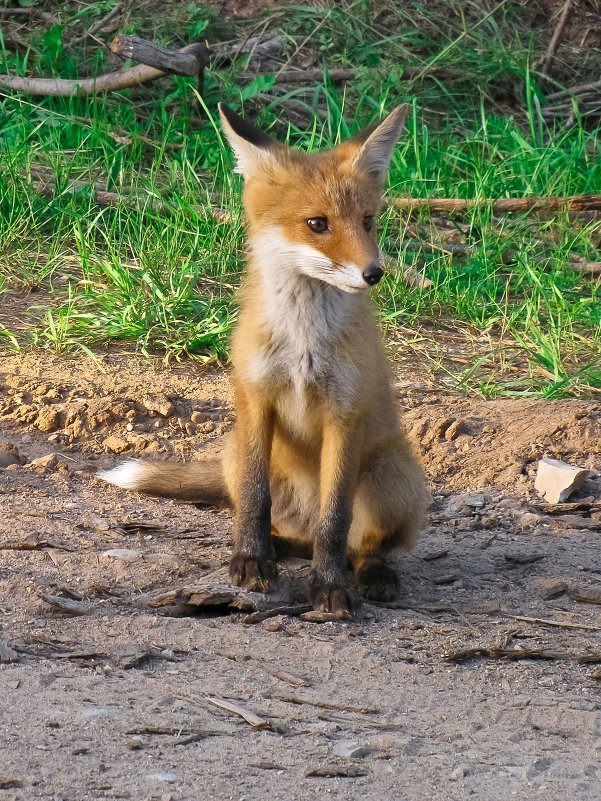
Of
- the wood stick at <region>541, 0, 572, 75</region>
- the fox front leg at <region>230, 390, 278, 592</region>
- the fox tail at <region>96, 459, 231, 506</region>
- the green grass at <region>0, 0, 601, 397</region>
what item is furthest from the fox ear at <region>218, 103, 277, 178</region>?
the wood stick at <region>541, 0, 572, 75</region>

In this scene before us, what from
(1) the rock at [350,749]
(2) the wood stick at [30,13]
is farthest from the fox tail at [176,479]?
(2) the wood stick at [30,13]

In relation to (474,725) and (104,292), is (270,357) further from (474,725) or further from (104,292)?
(104,292)

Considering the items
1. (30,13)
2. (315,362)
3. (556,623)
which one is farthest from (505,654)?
(30,13)

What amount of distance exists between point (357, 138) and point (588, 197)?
3748 mm

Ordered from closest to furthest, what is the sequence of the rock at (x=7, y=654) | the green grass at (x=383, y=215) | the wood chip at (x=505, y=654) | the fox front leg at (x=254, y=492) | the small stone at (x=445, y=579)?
the rock at (x=7, y=654) < the wood chip at (x=505, y=654) < the fox front leg at (x=254, y=492) < the small stone at (x=445, y=579) < the green grass at (x=383, y=215)

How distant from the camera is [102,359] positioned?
6090 millimetres

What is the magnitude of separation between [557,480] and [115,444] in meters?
2.20

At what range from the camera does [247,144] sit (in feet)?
13.4

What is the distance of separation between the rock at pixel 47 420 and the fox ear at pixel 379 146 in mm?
2294

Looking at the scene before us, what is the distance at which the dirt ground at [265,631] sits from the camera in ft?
8.94

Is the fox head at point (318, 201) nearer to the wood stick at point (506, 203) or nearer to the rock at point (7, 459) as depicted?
the rock at point (7, 459)

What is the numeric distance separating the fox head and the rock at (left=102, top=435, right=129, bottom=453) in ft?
5.73

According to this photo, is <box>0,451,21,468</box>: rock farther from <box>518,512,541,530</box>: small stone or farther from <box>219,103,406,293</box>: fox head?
<box>518,512,541,530</box>: small stone

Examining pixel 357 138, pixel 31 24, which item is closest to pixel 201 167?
pixel 31 24
